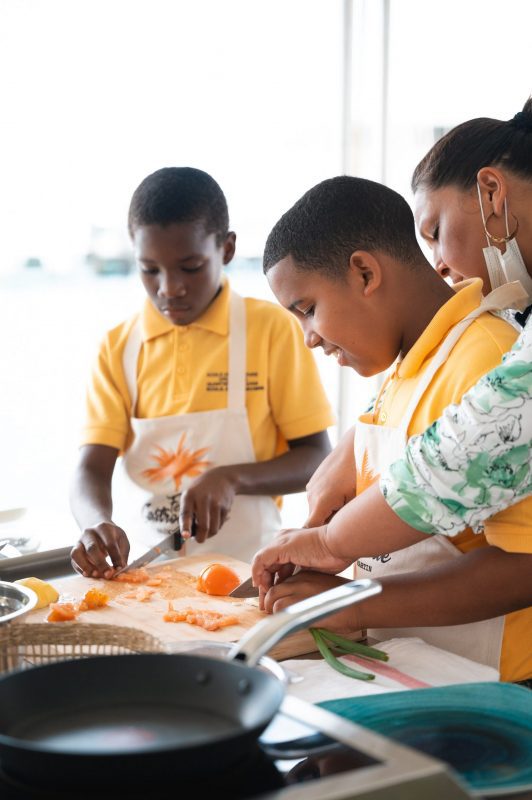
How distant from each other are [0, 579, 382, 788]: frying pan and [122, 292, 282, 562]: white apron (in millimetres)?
1399

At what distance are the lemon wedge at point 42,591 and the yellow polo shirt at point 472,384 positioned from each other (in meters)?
0.61

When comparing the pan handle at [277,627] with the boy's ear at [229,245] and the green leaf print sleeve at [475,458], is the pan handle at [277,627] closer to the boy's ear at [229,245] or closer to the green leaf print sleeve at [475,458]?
the green leaf print sleeve at [475,458]

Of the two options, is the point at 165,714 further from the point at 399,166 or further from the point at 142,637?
the point at 399,166

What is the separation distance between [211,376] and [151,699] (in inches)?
60.1

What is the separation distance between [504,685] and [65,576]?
984 millimetres

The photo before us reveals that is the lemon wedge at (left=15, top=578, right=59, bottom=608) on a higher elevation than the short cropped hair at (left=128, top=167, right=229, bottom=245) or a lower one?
lower

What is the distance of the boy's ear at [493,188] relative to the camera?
1421 mm

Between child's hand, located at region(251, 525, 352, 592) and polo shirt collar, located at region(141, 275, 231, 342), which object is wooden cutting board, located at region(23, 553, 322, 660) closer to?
child's hand, located at region(251, 525, 352, 592)

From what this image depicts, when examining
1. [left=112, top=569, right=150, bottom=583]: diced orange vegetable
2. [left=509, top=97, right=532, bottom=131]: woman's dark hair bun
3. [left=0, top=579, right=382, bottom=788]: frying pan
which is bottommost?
[left=112, top=569, right=150, bottom=583]: diced orange vegetable

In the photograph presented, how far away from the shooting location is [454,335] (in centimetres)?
136

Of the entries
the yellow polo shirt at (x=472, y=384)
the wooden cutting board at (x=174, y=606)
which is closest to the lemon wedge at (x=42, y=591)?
the wooden cutting board at (x=174, y=606)

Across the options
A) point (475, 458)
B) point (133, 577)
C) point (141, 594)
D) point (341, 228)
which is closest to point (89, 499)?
point (133, 577)

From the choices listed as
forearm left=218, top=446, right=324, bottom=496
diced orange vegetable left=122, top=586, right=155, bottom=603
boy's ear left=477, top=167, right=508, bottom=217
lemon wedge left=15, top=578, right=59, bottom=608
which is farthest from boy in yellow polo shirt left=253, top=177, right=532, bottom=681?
forearm left=218, top=446, right=324, bottom=496

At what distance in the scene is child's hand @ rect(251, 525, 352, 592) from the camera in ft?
4.36
